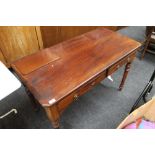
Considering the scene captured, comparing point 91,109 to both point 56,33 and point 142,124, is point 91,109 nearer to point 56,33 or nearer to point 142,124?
point 142,124

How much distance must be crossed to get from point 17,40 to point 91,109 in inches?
50.4

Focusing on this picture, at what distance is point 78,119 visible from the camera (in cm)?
140

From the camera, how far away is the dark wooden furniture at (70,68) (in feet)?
2.69

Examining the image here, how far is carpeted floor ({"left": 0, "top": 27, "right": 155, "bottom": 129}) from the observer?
1360 mm

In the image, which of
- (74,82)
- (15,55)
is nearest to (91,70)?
(74,82)

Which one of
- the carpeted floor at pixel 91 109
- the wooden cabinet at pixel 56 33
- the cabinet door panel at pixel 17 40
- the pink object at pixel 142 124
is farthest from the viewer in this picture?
the wooden cabinet at pixel 56 33

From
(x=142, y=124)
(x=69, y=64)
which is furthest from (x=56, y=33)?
(x=142, y=124)

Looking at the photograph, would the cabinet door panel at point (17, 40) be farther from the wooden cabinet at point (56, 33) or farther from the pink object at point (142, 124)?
the pink object at point (142, 124)

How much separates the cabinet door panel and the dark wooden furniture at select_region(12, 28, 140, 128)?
2.54 feet

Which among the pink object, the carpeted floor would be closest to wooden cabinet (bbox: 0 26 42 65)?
the carpeted floor

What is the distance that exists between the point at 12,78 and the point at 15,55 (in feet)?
3.79

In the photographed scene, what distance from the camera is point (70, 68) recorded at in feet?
3.21

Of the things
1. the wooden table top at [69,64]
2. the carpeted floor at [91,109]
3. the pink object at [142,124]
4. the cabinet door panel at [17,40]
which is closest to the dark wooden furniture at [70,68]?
the wooden table top at [69,64]
